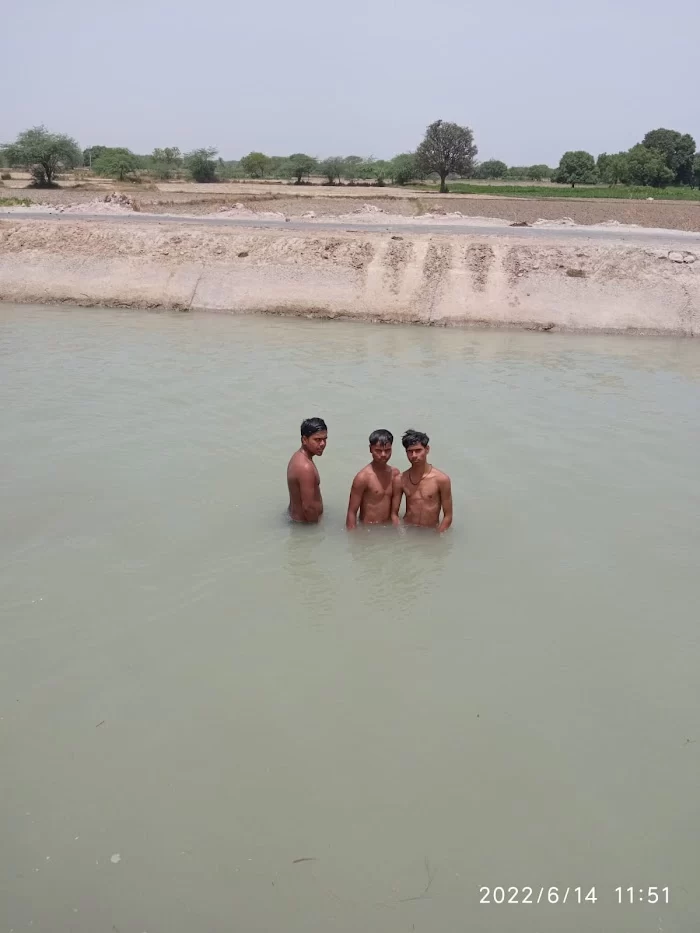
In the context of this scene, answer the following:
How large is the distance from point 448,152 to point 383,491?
160 ft

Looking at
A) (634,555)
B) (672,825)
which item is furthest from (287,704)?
(634,555)

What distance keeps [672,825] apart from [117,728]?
2652 millimetres

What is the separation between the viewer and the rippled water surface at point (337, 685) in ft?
9.96

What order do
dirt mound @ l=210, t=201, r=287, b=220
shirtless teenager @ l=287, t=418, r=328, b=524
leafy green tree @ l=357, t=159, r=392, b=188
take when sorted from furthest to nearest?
leafy green tree @ l=357, t=159, r=392, b=188
dirt mound @ l=210, t=201, r=287, b=220
shirtless teenager @ l=287, t=418, r=328, b=524

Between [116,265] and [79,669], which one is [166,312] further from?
[79,669]

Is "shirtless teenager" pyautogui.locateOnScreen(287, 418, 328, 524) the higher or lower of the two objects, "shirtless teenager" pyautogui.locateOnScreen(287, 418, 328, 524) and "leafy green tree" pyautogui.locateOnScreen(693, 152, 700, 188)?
the lower

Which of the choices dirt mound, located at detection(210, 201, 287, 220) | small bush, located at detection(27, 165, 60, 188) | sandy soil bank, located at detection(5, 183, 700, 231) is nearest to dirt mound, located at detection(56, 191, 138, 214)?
sandy soil bank, located at detection(5, 183, 700, 231)

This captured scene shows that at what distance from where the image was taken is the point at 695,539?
19.4ft

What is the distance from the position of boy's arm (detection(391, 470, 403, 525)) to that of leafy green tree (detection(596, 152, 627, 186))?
5620 cm

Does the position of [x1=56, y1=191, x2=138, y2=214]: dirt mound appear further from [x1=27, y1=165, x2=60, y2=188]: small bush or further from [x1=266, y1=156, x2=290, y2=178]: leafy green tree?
[x1=266, y1=156, x2=290, y2=178]: leafy green tree

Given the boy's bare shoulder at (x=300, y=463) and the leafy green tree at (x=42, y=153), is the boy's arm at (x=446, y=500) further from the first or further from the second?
the leafy green tree at (x=42, y=153)

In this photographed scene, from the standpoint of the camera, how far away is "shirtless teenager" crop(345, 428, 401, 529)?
558cm

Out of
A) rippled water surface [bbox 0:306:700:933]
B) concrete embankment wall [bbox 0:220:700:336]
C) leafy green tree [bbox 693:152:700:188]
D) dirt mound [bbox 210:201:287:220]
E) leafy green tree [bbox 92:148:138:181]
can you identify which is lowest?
rippled water surface [bbox 0:306:700:933]

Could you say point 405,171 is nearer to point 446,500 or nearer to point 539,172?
point 539,172
